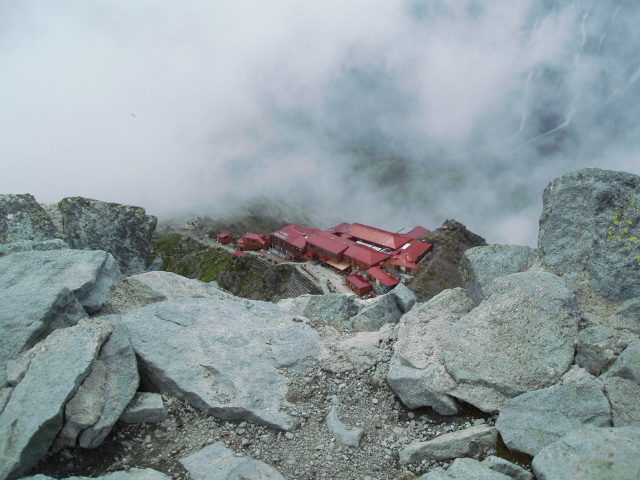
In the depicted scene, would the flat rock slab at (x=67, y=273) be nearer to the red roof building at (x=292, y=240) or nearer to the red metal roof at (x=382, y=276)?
the red metal roof at (x=382, y=276)

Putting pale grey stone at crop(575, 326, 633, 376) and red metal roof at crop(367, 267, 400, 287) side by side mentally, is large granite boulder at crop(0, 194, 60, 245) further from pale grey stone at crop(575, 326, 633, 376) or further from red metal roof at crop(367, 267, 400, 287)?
red metal roof at crop(367, 267, 400, 287)

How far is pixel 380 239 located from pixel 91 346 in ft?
244

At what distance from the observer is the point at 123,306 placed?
1227cm

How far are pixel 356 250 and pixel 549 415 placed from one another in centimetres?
6553

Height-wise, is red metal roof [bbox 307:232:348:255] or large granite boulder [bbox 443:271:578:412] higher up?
red metal roof [bbox 307:232:348:255]

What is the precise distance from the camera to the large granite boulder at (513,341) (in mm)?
7766

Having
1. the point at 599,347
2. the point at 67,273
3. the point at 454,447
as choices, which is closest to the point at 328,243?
the point at 67,273

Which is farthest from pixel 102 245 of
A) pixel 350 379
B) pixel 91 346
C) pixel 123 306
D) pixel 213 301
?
pixel 350 379

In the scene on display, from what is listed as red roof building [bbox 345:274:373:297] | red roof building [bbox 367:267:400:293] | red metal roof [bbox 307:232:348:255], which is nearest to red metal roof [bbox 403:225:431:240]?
red metal roof [bbox 307:232:348:255]

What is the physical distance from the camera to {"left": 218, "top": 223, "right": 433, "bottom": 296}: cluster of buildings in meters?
64.1

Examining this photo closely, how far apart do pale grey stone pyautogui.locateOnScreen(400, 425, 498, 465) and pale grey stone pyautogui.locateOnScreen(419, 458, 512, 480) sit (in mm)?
455

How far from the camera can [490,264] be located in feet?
36.3

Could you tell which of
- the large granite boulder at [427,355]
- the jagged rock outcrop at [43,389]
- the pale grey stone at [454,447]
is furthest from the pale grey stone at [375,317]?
the jagged rock outcrop at [43,389]

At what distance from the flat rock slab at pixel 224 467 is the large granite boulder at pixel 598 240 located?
A: 7.33 meters
